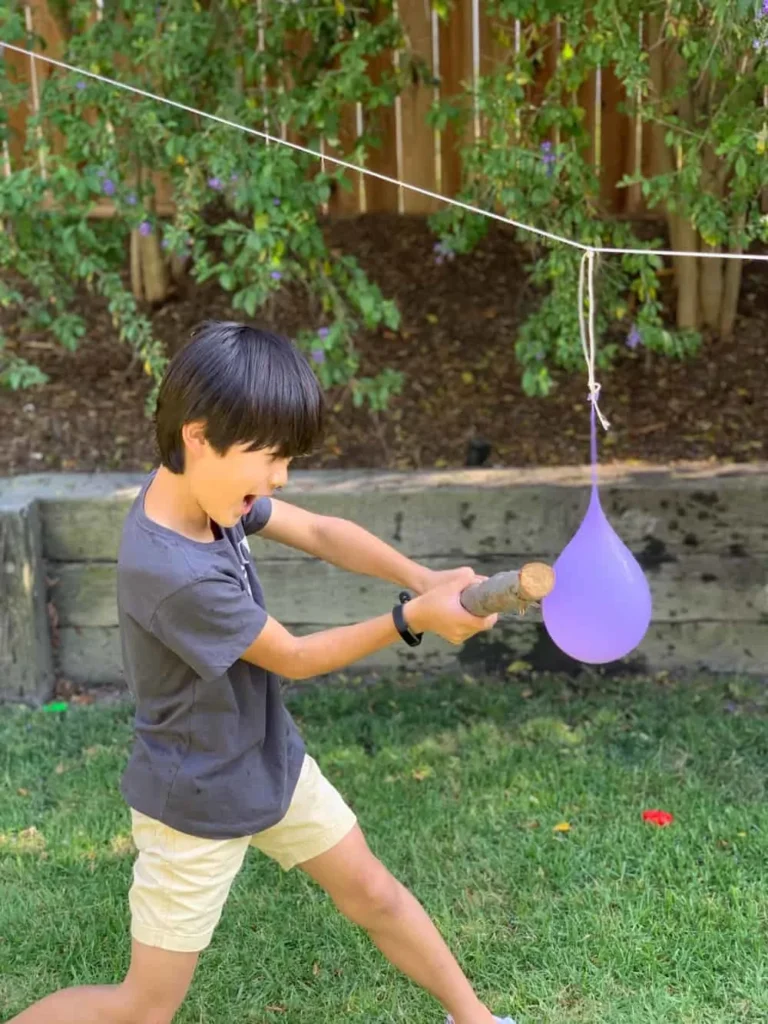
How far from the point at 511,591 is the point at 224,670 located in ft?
1.50

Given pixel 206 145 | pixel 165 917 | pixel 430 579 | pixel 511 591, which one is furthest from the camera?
pixel 206 145

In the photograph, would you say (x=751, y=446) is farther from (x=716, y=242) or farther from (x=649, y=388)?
(x=716, y=242)

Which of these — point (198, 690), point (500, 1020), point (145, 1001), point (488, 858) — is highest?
point (198, 690)

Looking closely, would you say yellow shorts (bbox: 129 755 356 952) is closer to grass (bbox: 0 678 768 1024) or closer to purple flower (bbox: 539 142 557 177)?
grass (bbox: 0 678 768 1024)

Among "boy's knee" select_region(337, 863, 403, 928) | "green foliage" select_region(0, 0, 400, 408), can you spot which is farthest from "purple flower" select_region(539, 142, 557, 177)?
"boy's knee" select_region(337, 863, 403, 928)

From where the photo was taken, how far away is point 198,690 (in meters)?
1.82

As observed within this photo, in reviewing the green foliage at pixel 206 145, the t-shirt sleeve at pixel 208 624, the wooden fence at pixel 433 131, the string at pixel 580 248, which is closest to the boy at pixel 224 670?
the t-shirt sleeve at pixel 208 624

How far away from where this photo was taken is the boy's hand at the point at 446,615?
1676mm

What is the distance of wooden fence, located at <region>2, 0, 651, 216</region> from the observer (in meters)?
4.60

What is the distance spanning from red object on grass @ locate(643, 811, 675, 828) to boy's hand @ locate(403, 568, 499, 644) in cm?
135

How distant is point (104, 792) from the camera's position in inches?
121

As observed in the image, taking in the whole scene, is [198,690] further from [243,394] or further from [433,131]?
[433,131]

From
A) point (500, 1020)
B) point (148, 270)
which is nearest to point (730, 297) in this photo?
point (148, 270)

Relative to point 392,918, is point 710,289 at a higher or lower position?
higher
